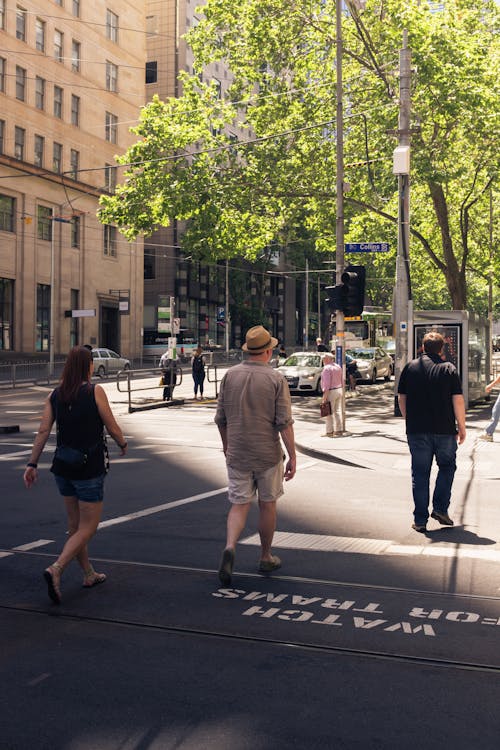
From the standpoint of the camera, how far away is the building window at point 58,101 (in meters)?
52.5

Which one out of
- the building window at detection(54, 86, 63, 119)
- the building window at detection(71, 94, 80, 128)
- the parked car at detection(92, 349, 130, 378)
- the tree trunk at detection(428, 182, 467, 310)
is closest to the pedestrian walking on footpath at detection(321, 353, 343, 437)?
the tree trunk at detection(428, 182, 467, 310)

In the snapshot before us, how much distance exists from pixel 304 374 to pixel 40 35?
96.9 feet

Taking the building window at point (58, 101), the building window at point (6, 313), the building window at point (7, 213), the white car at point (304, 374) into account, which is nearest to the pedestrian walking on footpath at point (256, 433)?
the white car at point (304, 374)

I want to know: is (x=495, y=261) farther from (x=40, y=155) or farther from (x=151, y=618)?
(x=151, y=618)

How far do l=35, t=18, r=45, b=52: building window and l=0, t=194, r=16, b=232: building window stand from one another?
352 inches

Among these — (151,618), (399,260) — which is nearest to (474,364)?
(399,260)

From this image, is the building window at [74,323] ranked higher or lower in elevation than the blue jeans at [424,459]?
higher

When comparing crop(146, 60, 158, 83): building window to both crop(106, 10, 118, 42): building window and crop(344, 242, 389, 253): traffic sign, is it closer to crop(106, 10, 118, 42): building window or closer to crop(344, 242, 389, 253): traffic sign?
crop(106, 10, 118, 42): building window

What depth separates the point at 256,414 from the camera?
6.52 metres

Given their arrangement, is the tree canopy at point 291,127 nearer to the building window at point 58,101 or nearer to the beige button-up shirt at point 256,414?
the beige button-up shirt at point 256,414

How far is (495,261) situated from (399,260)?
17.6 metres

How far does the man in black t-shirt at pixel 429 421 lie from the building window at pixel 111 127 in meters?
52.4

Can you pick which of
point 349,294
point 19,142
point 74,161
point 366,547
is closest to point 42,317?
point 19,142

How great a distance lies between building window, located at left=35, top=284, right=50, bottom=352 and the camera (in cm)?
5081
